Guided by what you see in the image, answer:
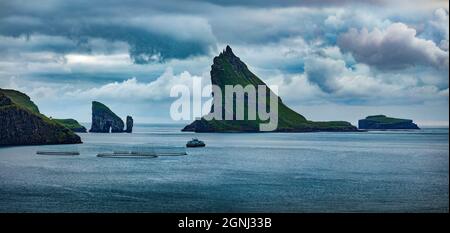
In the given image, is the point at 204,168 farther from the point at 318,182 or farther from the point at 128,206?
the point at 128,206

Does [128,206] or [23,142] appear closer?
[128,206]

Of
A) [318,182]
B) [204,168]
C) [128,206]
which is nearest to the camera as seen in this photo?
[128,206]

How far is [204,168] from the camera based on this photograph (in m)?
104

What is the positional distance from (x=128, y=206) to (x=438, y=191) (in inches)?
1557

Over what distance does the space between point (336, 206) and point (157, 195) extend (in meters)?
19.6

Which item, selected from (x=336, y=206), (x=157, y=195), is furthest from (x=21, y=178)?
(x=336, y=206)

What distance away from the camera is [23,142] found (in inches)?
7785

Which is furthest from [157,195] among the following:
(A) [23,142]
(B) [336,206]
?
(A) [23,142]
